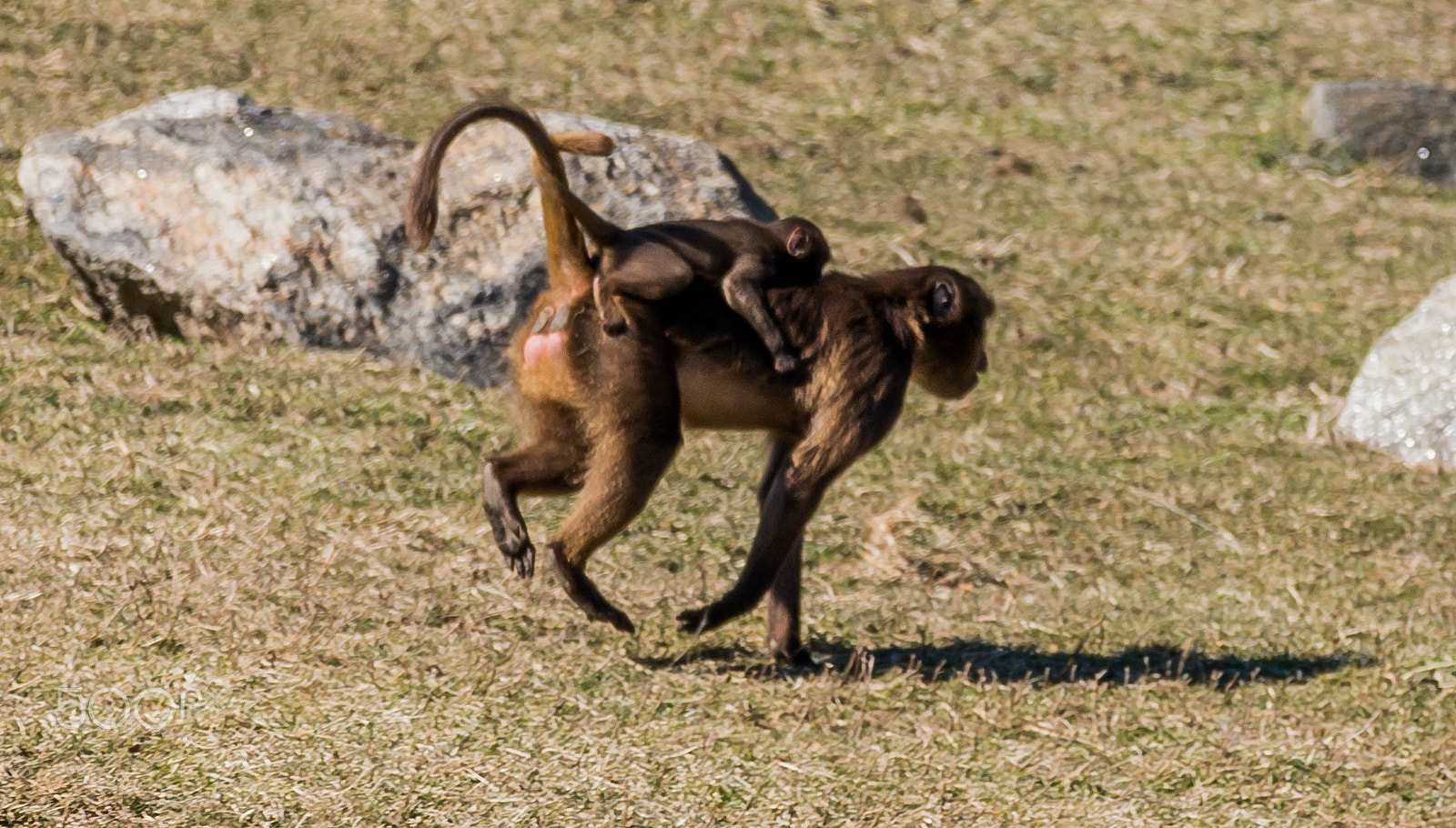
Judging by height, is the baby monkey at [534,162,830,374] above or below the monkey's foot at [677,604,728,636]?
above

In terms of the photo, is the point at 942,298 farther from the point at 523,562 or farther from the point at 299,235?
the point at 299,235

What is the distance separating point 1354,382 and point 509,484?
4.72m

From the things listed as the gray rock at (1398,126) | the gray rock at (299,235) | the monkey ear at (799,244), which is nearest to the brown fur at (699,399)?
the monkey ear at (799,244)

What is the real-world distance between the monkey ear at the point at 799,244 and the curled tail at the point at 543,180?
0.58 meters

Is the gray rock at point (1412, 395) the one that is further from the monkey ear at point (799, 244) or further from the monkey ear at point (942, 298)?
the monkey ear at point (799, 244)

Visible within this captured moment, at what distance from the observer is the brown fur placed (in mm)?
5109

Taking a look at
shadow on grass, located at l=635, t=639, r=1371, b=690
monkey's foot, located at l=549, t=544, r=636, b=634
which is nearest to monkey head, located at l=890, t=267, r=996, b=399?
shadow on grass, located at l=635, t=639, r=1371, b=690

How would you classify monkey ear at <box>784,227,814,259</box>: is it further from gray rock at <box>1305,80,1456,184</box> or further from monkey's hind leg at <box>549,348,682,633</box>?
gray rock at <box>1305,80,1456,184</box>

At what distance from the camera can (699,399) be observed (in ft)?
17.7

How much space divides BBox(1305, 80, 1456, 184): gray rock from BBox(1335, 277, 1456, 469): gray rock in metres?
3.26

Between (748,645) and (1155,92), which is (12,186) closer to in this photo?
(748,645)

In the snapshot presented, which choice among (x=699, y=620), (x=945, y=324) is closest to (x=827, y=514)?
(x=945, y=324)

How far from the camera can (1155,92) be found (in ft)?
39.4

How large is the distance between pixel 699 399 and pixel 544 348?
0.49 m
